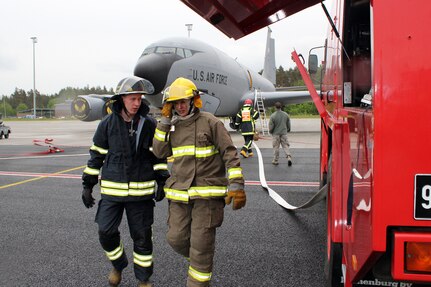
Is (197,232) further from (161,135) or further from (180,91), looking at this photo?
(180,91)

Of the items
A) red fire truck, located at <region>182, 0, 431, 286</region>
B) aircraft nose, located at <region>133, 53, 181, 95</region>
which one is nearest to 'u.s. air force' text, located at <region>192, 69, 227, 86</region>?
aircraft nose, located at <region>133, 53, 181, 95</region>

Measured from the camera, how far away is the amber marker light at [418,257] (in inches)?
67.0

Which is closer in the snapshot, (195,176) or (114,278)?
(195,176)

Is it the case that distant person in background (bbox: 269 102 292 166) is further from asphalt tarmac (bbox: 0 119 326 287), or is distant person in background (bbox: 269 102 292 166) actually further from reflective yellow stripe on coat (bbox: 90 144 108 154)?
reflective yellow stripe on coat (bbox: 90 144 108 154)

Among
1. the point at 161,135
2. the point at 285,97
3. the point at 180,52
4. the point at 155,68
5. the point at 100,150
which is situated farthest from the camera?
the point at 285,97

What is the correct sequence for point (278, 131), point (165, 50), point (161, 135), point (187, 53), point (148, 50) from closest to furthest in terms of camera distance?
point (161, 135) < point (278, 131) < point (165, 50) < point (148, 50) < point (187, 53)

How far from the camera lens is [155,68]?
1562 cm

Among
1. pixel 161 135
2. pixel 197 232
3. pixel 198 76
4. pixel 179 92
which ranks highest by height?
pixel 198 76

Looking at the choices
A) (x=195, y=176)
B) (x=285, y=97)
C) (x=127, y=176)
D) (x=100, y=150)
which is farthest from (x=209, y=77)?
(x=195, y=176)

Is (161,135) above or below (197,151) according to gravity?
above

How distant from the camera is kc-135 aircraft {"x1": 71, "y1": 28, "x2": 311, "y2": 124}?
1582 cm

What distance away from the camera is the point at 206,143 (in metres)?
3.27

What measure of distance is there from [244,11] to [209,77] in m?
14.4


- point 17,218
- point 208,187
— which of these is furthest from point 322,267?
point 17,218
